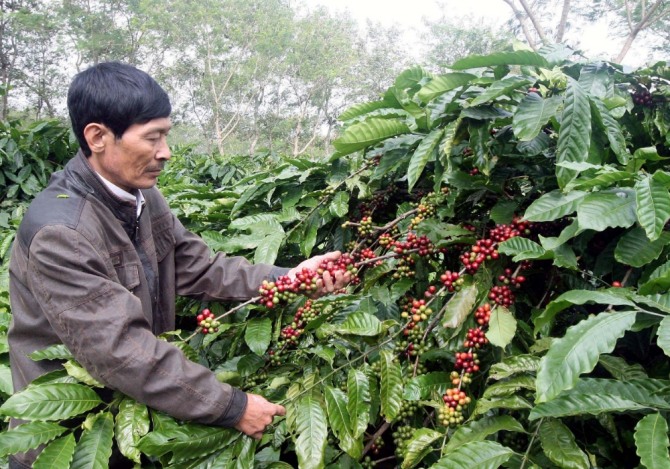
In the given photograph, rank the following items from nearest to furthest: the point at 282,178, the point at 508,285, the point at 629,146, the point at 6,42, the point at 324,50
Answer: the point at 508,285
the point at 629,146
the point at 282,178
the point at 6,42
the point at 324,50

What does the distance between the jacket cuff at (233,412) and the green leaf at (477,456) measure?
23.7 inches

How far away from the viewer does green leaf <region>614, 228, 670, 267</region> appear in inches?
42.4

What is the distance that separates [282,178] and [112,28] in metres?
23.4

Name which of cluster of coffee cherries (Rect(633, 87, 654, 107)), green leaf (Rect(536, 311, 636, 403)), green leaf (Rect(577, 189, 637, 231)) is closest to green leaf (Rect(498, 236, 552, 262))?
green leaf (Rect(577, 189, 637, 231))

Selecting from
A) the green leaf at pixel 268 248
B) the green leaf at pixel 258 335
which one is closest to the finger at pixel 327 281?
the green leaf at pixel 258 335

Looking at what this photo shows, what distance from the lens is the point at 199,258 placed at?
205 centimetres

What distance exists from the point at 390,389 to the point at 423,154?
66 centimetres

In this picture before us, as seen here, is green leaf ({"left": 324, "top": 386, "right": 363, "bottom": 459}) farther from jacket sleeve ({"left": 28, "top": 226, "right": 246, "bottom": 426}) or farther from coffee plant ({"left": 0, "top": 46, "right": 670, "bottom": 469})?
jacket sleeve ({"left": 28, "top": 226, "right": 246, "bottom": 426})

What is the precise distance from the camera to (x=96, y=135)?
5.51 ft

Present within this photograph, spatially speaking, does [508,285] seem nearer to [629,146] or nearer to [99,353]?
[629,146]

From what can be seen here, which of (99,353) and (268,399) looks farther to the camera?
(268,399)

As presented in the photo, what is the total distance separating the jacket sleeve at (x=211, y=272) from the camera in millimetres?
1897

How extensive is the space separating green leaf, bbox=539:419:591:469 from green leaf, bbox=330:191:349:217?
1.07m

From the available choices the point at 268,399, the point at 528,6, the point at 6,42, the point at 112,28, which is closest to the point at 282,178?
the point at 268,399
